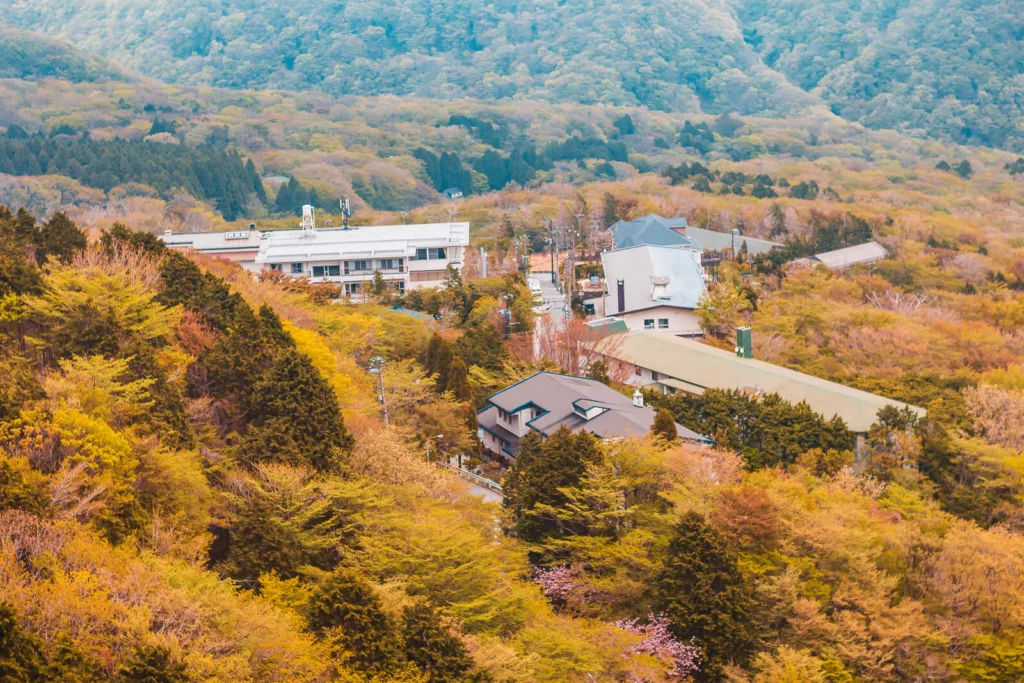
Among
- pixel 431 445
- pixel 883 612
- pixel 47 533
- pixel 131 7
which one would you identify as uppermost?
pixel 131 7

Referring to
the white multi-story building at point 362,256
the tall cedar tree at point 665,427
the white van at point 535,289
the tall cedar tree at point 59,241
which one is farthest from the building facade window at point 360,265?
the tall cedar tree at point 665,427

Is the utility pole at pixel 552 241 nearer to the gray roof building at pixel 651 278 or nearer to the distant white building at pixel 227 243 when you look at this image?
the gray roof building at pixel 651 278

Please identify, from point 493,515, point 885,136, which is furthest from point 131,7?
point 493,515

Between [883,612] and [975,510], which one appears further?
[975,510]

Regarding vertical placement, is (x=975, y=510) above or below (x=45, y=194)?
below

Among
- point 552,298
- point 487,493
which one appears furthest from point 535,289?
point 487,493

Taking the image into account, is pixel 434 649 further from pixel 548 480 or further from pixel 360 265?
pixel 360 265

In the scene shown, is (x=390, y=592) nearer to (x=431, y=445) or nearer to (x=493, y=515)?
(x=493, y=515)

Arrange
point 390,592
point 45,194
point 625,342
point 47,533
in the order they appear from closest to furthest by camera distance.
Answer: point 47,533, point 390,592, point 625,342, point 45,194
